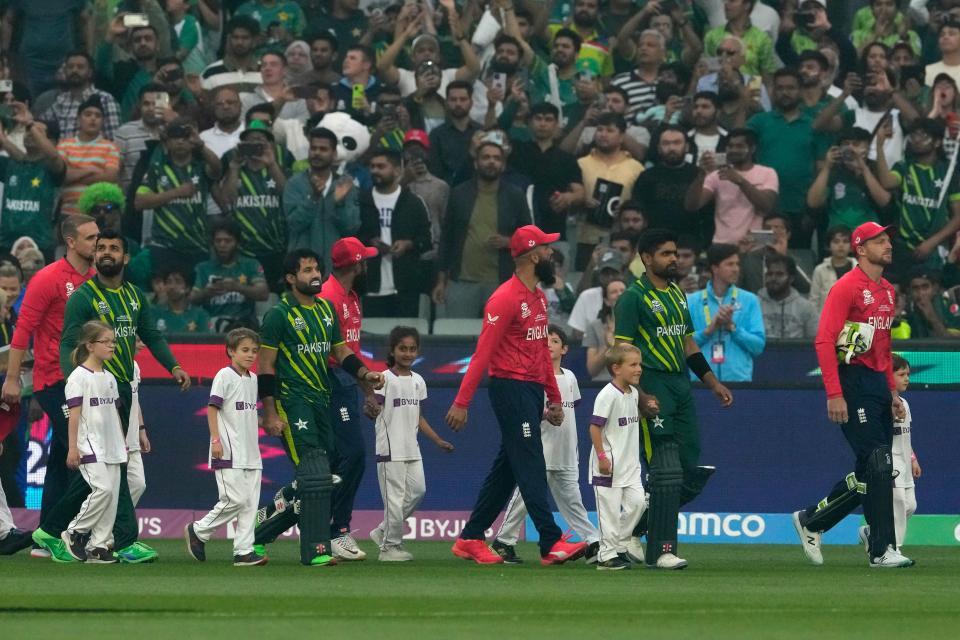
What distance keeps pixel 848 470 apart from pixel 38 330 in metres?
7.88

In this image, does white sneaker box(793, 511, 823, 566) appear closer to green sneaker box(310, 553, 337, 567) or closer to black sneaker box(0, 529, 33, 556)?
green sneaker box(310, 553, 337, 567)

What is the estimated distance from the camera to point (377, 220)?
65.0 ft

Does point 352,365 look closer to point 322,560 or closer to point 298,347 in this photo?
point 298,347

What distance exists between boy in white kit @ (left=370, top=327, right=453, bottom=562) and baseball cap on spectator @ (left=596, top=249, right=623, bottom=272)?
13.9 feet

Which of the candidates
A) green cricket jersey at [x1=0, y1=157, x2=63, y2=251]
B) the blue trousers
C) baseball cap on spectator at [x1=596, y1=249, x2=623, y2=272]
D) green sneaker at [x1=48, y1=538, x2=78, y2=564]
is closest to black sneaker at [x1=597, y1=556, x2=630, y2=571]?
the blue trousers

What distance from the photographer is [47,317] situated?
13.9 m

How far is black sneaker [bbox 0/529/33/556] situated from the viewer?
47.5ft

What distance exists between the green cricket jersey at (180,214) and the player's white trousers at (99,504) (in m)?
6.89

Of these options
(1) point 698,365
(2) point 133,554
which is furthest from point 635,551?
(2) point 133,554

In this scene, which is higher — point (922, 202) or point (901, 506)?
point (922, 202)

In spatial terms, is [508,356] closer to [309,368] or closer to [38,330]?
[309,368]

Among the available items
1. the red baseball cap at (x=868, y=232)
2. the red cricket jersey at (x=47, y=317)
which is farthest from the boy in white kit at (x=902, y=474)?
the red cricket jersey at (x=47, y=317)

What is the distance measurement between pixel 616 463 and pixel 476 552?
1490mm

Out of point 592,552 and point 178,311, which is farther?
point 178,311
